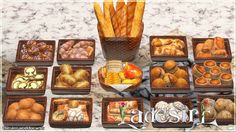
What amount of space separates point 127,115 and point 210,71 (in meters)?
0.61

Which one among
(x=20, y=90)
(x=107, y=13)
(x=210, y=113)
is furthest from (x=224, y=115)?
(x=20, y=90)

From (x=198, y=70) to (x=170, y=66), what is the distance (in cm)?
18

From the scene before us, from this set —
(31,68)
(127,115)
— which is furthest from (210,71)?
(31,68)

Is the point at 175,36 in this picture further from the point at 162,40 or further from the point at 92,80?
the point at 92,80

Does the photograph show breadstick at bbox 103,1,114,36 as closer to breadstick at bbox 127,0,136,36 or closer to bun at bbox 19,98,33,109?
breadstick at bbox 127,0,136,36

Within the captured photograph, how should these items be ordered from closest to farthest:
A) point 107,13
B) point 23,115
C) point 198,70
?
point 23,115 < point 107,13 < point 198,70

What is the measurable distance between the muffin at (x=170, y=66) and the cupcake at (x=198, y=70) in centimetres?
12

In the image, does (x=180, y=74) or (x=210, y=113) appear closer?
(x=210, y=113)

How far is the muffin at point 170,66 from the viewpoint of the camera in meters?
4.68

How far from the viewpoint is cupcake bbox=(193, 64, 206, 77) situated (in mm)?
4699

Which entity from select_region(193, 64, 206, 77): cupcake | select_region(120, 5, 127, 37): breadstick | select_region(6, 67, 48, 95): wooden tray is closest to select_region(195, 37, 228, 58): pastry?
select_region(193, 64, 206, 77): cupcake

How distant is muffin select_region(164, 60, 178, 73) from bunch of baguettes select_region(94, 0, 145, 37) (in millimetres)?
276

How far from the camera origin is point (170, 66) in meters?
4.68

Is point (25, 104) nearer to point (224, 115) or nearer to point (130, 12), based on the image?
point (130, 12)
